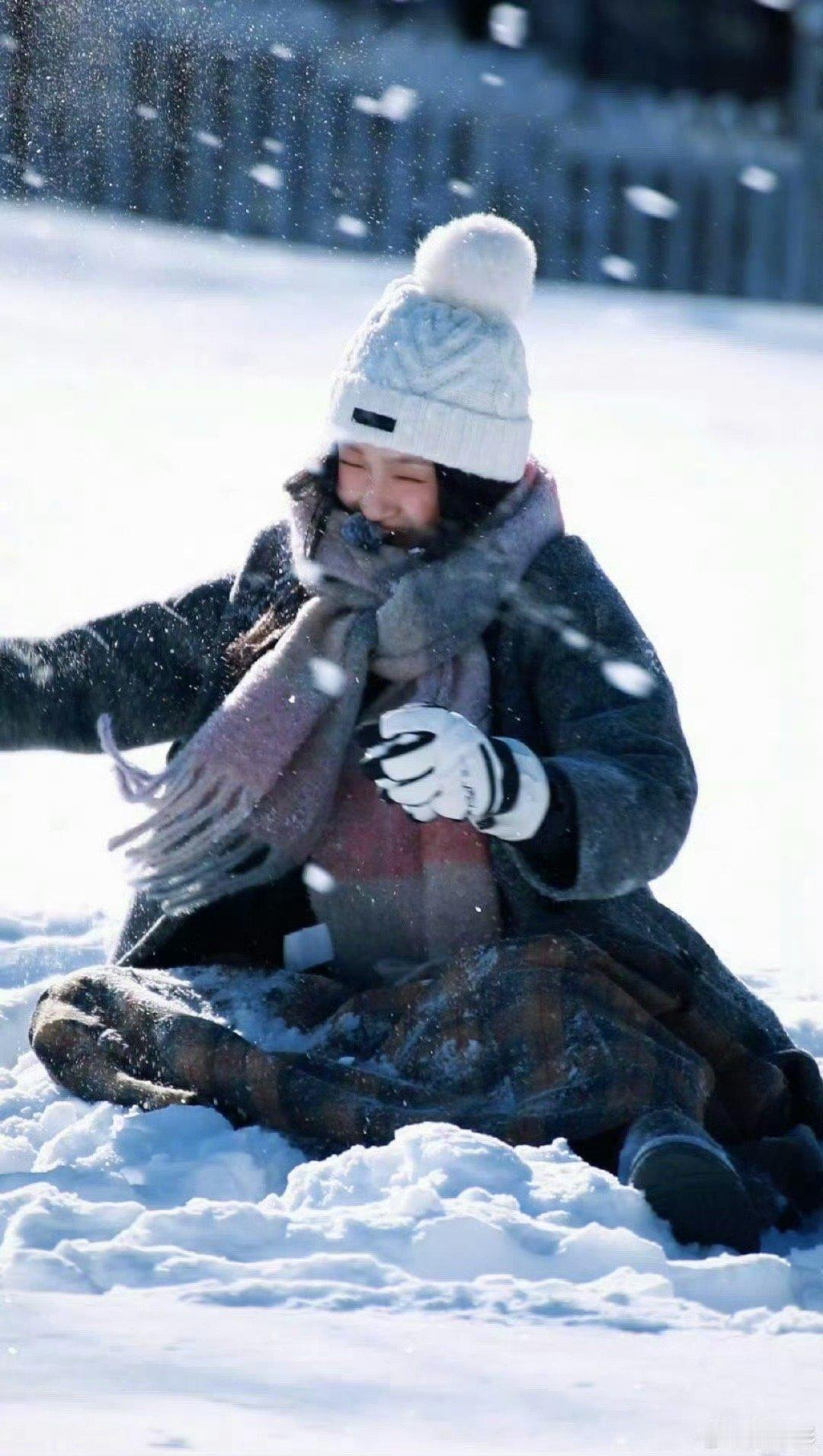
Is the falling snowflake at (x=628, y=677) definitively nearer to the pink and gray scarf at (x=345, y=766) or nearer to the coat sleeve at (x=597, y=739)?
the coat sleeve at (x=597, y=739)

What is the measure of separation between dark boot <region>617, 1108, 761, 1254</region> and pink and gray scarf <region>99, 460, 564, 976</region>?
542 millimetres

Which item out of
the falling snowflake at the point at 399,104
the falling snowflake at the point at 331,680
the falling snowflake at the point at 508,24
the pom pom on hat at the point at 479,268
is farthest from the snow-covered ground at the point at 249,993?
the falling snowflake at the point at 508,24

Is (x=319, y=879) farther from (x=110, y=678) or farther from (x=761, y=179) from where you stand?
(x=761, y=179)

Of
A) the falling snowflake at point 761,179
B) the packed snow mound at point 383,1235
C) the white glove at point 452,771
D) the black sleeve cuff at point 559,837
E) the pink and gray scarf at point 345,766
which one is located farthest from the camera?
the falling snowflake at point 761,179

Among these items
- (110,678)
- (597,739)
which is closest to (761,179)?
(110,678)

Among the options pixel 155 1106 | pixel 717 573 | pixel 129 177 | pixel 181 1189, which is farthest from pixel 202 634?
pixel 129 177

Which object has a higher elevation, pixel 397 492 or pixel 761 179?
pixel 761 179

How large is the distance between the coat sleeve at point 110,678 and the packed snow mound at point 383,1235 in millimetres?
697

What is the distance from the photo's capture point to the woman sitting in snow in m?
2.95

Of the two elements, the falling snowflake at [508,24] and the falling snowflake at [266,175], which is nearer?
the falling snowflake at [266,175]

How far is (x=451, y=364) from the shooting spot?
3186 millimetres

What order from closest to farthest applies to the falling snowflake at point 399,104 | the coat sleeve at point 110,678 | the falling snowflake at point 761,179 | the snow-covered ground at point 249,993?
1. the snow-covered ground at point 249,993
2. the coat sleeve at point 110,678
3. the falling snowflake at point 399,104
4. the falling snowflake at point 761,179

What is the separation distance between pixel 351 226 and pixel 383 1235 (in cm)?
1067

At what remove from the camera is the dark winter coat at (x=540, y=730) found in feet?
9.80
